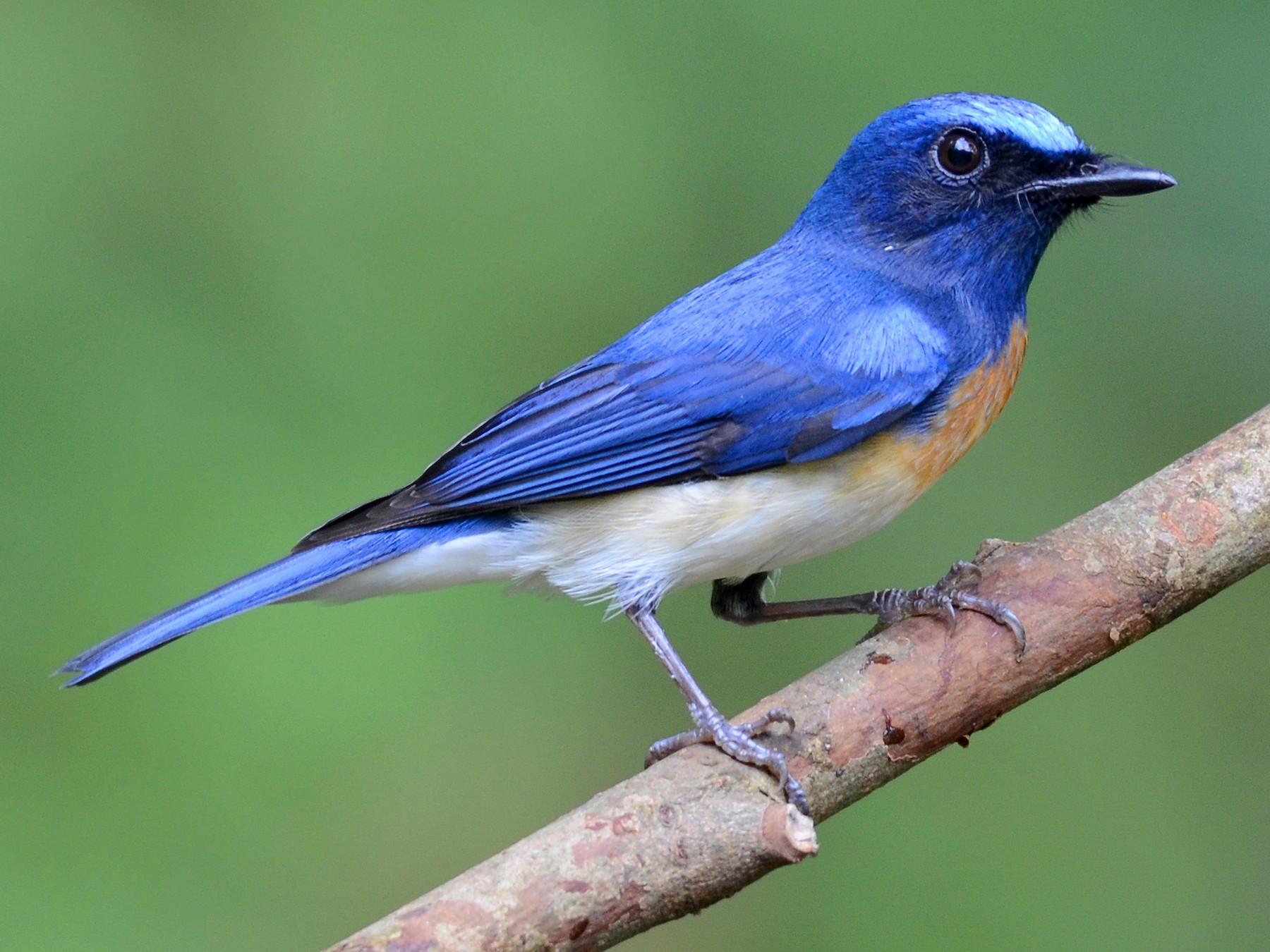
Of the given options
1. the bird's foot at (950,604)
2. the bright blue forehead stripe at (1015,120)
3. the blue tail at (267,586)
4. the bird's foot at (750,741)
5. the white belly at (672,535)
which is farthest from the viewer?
the bright blue forehead stripe at (1015,120)

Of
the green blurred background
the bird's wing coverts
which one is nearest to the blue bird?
the bird's wing coverts

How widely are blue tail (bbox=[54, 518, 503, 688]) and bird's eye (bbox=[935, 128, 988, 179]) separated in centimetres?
142

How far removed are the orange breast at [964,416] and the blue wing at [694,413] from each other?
0.08 meters

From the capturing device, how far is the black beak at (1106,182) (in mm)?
3449

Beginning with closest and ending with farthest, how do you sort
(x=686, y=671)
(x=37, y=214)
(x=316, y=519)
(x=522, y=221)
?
(x=686, y=671), (x=316, y=519), (x=37, y=214), (x=522, y=221)

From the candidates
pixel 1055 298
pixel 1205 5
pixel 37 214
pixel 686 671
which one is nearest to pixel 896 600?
pixel 686 671

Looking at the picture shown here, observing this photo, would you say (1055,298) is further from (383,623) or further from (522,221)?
(383,623)

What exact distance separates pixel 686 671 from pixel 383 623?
130cm

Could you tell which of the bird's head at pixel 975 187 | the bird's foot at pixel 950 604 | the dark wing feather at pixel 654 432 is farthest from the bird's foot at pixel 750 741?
the bird's head at pixel 975 187

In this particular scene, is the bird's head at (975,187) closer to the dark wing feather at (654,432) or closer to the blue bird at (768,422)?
the blue bird at (768,422)

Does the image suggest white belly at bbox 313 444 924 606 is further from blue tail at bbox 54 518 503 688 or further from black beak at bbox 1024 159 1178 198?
black beak at bbox 1024 159 1178 198

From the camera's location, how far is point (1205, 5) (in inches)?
174

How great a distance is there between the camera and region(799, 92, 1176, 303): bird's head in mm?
3559

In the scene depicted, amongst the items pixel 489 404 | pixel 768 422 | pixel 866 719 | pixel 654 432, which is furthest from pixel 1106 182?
pixel 489 404
